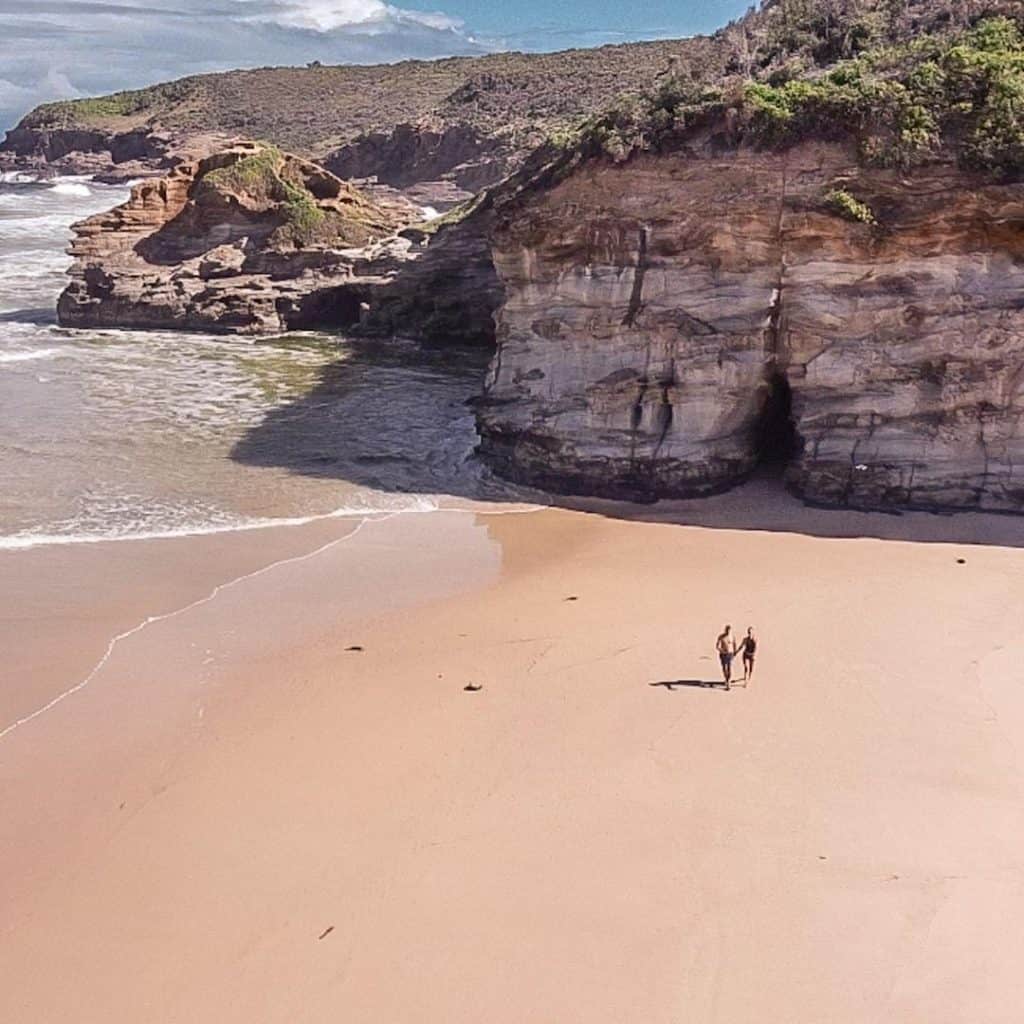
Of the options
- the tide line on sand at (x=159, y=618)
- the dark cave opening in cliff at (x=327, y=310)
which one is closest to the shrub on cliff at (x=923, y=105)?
the tide line on sand at (x=159, y=618)

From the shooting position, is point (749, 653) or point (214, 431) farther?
point (214, 431)

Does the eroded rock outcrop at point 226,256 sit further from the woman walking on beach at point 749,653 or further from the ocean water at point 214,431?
the woman walking on beach at point 749,653

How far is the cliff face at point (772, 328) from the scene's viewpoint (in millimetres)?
14602

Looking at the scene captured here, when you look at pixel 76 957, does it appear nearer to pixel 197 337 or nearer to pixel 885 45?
pixel 885 45

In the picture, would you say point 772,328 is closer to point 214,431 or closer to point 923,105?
point 923,105

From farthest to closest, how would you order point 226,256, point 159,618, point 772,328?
point 226,256
point 772,328
point 159,618

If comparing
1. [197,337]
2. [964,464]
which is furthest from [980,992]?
[197,337]

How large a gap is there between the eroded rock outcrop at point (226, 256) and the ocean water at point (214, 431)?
37.6 inches

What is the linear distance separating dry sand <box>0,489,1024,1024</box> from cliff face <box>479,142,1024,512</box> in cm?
185

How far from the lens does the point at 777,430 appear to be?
56.1ft

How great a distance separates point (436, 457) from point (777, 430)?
552 cm

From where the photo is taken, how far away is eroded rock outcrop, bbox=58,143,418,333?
29.5 meters

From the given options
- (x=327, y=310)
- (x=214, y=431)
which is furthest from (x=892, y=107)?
(x=327, y=310)

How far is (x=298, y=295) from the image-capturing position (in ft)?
98.4
